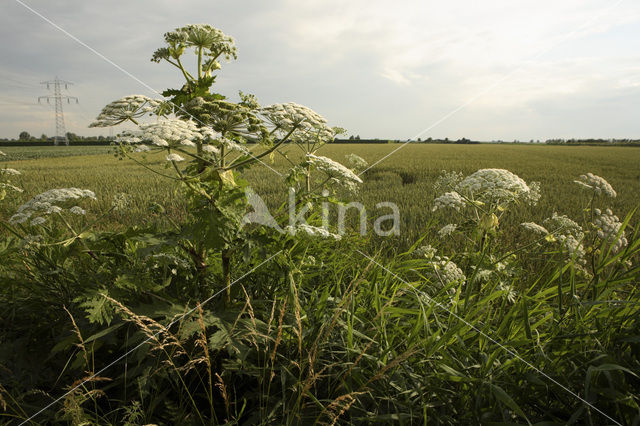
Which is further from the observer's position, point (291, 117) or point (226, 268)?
point (226, 268)

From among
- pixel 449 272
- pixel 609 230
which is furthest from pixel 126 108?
pixel 609 230

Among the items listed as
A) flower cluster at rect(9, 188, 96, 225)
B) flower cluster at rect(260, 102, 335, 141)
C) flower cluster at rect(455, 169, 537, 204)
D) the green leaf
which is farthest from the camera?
flower cluster at rect(455, 169, 537, 204)

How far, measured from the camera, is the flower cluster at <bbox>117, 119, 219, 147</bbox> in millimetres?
1827

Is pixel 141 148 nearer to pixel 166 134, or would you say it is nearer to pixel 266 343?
pixel 166 134

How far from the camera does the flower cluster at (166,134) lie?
183 centimetres

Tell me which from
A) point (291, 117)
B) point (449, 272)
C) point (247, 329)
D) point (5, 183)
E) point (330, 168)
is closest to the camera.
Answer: point (247, 329)

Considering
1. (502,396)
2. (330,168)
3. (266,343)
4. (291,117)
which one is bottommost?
(502,396)

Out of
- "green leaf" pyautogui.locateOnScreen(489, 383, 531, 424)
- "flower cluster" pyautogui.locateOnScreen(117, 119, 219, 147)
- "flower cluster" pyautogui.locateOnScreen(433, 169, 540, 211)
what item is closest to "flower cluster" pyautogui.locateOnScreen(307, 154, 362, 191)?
"flower cluster" pyautogui.locateOnScreen(117, 119, 219, 147)

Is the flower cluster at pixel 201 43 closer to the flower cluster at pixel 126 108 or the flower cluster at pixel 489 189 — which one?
the flower cluster at pixel 126 108

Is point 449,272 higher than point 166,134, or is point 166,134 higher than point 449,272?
point 166,134

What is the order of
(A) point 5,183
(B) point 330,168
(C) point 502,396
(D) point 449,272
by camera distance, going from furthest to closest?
(A) point 5,183, (D) point 449,272, (B) point 330,168, (C) point 502,396

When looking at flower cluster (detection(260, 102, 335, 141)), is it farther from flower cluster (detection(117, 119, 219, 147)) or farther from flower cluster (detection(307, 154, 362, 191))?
flower cluster (detection(117, 119, 219, 147))

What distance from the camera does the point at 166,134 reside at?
5.99ft

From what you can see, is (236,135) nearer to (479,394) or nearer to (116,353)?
(116,353)
